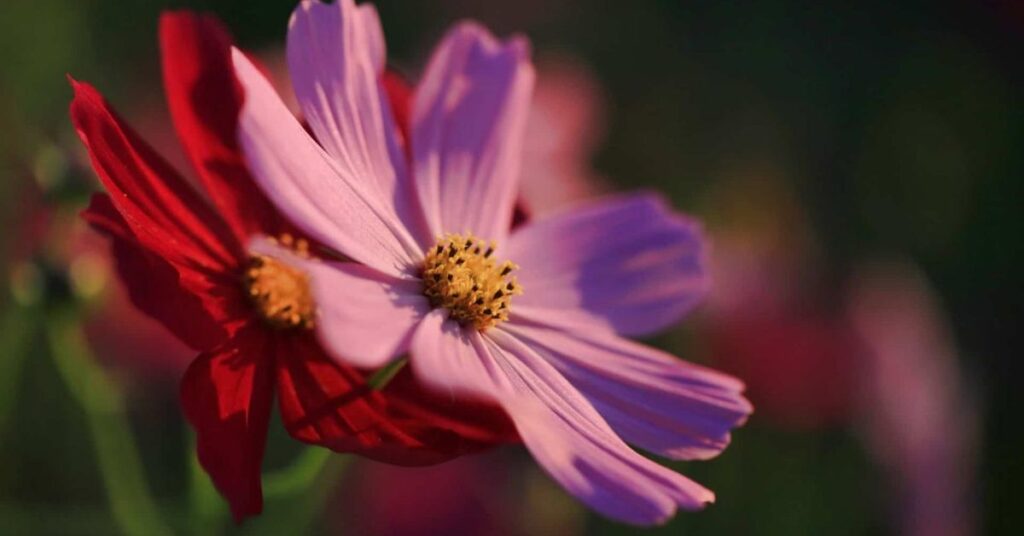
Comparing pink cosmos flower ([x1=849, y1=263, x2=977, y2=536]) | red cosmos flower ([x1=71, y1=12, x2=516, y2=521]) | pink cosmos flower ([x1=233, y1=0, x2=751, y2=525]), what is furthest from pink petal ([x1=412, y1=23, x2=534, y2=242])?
pink cosmos flower ([x1=849, y1=263, x2=977, y2=536])

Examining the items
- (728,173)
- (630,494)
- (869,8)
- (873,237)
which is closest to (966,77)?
(873,237)

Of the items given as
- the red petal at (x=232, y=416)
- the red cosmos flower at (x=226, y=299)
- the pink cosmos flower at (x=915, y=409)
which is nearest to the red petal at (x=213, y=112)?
the red cosmos flower at (x=226, y=299)

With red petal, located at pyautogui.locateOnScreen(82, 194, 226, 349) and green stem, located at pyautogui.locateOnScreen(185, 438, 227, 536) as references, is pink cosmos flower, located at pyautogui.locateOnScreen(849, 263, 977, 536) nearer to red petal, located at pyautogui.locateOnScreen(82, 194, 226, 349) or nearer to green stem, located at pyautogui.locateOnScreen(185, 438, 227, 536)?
green stem, located at pyautogui.locateOnScreen(185, 438, 227, 536)

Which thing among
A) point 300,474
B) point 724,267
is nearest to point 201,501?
point 300,474

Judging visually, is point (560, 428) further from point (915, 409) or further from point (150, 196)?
point (915, 409)

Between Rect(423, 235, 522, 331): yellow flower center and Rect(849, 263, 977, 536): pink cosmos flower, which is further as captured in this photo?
Rect(849, 263, 977, 536): pink cosmos flower

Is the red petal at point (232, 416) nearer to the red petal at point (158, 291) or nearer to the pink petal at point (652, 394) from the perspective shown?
the red petal at point (158, 291)

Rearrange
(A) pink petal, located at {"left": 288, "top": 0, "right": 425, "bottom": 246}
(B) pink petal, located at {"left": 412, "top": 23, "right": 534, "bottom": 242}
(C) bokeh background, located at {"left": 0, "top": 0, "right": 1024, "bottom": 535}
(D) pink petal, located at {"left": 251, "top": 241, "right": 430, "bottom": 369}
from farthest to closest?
(C) bokeh background, located at {"left": 0, "top": 0, "right": 1024, "bottom": 535} < (B) pink petal, located at {"left": 412, "top": 23, "right": 534, "bottom": 242} < (A) pink petal, located at {"left": 288, "top": 0, "right": 425, "bottom": 246} < (D) pink petal, located at {"left": 251, "top": 241, "right": 430, "bottom": 369}
